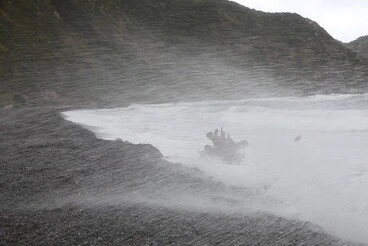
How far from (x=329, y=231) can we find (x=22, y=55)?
26119mm

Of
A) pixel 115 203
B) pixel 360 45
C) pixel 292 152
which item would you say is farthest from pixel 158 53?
pixel 115 203

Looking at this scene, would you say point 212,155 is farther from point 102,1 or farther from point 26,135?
point 102,1

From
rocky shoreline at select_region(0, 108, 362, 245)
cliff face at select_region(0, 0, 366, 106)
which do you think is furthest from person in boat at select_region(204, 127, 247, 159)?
cliff face at select_region(0, 0, 366, 106)

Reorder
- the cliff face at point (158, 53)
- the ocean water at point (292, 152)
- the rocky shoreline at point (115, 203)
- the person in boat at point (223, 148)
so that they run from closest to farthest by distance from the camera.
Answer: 1. the rocky shoreline at point (115, 203)
2. the ocean water at point (292, 152)
3. the person in boat at point (223, 148)
4. the cliff face at point (158, 53)

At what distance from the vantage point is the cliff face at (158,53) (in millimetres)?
27219

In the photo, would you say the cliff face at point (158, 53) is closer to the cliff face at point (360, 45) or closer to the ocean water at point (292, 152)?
the cliff face at point (360, 45)

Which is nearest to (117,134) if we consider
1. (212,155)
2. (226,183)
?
(212,155)

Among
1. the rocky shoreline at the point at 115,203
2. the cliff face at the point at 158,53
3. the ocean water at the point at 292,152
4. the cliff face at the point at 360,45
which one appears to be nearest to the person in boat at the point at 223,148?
the ocean water at the point at 292,152

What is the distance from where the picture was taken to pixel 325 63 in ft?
113

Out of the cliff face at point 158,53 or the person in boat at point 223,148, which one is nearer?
the person in boat at point 223,148

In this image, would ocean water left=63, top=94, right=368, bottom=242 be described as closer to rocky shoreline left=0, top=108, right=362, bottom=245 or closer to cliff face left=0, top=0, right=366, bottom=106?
rocky shoreline left=0, top=108, right=362, bottom=245

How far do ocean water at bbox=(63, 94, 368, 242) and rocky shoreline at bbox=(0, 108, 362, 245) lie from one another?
54 cm

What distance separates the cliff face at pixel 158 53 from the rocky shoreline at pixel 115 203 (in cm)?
1659

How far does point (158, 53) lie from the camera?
3512 cm
